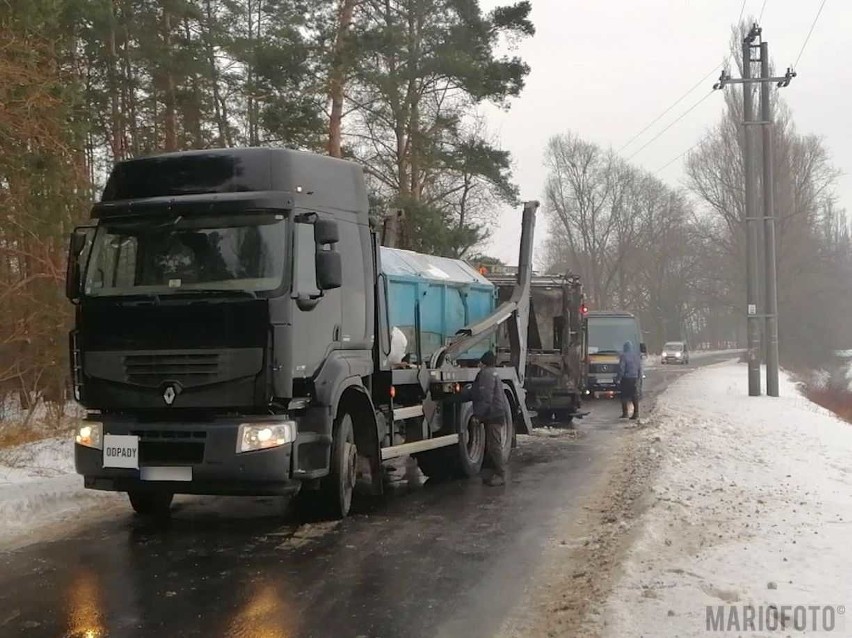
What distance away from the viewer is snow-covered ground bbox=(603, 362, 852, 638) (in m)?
5.16

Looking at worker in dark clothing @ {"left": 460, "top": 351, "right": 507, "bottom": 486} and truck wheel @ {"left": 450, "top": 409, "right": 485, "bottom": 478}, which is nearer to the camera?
worker in dark clothing @ {"left": 460, "top": 351, "right": 507, "bottom": 486}

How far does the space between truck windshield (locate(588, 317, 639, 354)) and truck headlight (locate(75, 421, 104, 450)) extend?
795 inches

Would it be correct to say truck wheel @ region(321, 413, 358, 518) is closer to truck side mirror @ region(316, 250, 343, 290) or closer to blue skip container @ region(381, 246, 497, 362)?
truck side mirror @ region(316, 250, 343, 290)

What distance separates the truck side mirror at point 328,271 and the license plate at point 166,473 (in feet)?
6.35

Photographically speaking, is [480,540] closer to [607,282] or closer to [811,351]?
[811,351]

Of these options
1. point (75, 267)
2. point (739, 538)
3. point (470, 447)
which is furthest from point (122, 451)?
point (470, 447)

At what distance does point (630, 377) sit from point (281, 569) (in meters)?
14.2

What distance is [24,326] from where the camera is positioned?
A: 14.0m

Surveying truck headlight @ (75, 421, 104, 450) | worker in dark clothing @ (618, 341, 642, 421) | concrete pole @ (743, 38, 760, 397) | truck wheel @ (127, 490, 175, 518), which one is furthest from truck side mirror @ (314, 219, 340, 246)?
concrete pole @ (743, 38, 760, 397)

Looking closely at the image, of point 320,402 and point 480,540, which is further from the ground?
point 320,402

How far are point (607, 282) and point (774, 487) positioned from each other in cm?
6364

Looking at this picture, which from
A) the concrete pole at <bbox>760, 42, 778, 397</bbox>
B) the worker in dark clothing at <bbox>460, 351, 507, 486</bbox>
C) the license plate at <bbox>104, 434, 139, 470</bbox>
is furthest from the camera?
the concrete pole at <bbox>760, 42, 778, 397</bbox>

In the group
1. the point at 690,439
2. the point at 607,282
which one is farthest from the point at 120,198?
the point at 607,282

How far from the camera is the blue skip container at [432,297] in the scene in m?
10.1
